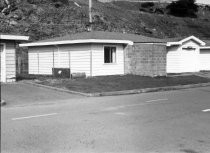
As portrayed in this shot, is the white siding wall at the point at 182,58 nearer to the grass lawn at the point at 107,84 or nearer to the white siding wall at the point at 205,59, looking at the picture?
the white siding wall at the point at 205,59

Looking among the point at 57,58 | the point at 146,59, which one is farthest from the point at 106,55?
the point at 57,58

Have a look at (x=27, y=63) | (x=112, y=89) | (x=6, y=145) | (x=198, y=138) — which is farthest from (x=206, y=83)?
(x=6, y=145)

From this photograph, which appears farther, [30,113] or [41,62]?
[41,62]

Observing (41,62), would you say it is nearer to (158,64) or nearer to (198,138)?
(158,64)

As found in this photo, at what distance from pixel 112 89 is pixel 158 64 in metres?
8.94

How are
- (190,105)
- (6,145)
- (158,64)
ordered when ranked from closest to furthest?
(6,145), (190,105), (158,64)

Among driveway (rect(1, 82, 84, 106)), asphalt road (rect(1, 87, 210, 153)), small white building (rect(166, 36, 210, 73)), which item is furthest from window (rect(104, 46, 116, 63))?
asphalt road (rect(1, 87, 210, 153))

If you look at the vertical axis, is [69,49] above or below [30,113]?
above

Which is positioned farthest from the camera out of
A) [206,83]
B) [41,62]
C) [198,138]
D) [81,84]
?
[41,62]

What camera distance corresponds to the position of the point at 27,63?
3716 cm

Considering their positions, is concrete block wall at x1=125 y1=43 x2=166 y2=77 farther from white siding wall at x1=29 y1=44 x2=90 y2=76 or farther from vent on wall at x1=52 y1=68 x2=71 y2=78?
vent on wall at x1=52 y1=68 x2=71 y2=78

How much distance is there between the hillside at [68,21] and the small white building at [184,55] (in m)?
15.7

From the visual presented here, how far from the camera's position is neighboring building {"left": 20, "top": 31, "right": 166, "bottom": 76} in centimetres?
2934

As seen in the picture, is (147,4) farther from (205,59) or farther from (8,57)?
(8,57)
